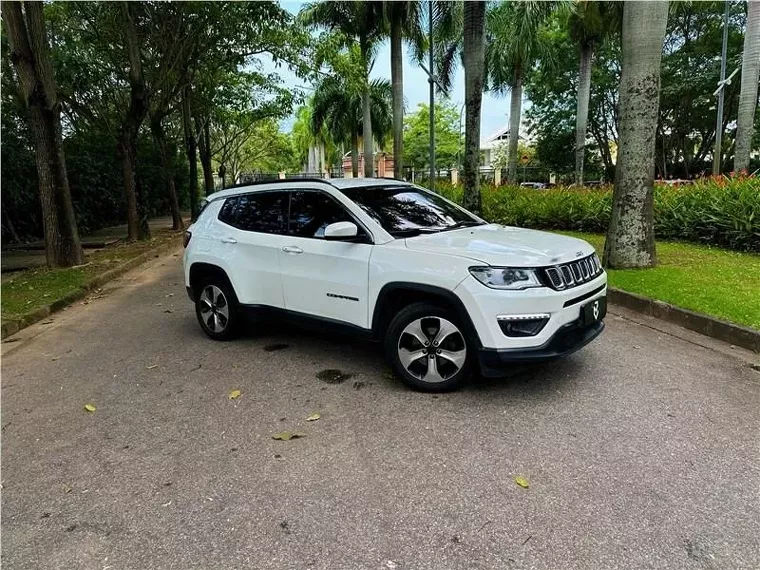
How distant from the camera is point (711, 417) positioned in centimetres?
375

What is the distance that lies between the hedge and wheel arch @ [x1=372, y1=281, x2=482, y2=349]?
25.4 ft

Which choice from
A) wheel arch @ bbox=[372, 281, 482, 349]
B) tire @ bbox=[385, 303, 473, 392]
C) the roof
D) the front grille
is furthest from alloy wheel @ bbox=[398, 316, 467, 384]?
the roof

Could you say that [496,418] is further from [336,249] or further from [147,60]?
[147,60]

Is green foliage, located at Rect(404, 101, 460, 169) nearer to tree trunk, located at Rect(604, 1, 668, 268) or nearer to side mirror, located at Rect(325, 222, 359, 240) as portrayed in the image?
tree trunk, located at Rect(604, 1, 668, 268)

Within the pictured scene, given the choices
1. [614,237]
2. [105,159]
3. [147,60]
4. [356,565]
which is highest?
[147,60]

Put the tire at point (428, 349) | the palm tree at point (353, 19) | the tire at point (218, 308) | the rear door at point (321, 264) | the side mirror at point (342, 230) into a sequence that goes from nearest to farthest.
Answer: the tire at point (428, 349)
the side mirror at point (342, 230)
the rear door at point (321, 264)
the tire at point (218, 308)
the palm tree at point (353, 19)

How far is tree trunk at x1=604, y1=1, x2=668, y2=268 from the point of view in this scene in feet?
24.6

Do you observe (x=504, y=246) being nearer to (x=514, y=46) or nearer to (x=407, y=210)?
(x=407, y=210)

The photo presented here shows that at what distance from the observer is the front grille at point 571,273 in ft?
12.7

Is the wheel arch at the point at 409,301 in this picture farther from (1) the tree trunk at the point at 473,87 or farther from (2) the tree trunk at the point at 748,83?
(2) the tree trunk at the point at 748,83

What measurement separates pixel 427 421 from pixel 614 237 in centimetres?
569

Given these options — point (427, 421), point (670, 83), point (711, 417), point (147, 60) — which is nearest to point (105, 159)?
point (147, 60)

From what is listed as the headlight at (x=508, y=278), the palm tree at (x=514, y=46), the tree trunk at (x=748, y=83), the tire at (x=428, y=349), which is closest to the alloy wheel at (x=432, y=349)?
the tire at (x=428, y=349)

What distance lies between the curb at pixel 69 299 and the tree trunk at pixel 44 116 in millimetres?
970
